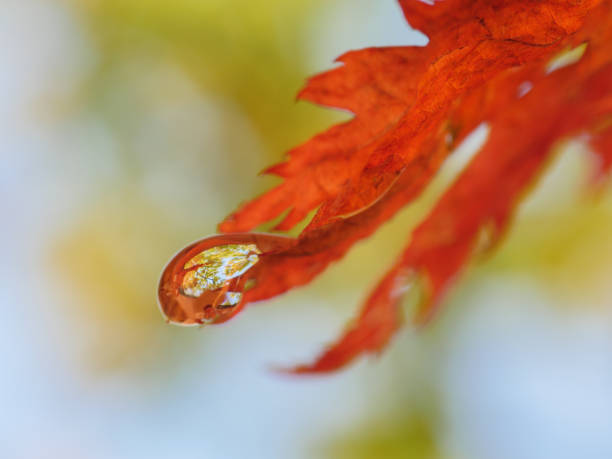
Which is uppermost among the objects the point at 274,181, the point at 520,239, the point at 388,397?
the point at 274,181

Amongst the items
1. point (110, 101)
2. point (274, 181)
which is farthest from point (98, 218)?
point (274, 181)

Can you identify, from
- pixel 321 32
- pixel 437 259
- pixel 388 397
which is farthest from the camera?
pixel 388 397

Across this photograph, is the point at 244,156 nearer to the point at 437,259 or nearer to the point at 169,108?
the point at 169,108

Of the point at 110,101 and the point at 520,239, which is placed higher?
the point at 110,101

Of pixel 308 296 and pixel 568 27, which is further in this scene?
pixel 308 296
